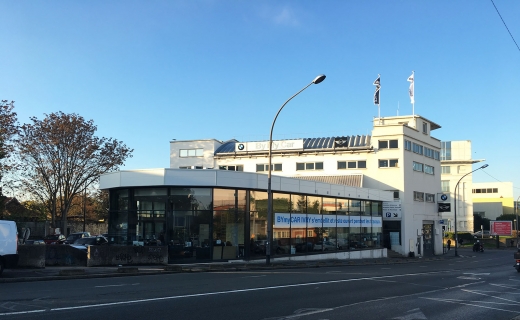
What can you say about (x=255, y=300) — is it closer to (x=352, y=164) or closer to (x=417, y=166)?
(x=352, y=164)

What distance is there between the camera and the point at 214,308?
36.3 ft

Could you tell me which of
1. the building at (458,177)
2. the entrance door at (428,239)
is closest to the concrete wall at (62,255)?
the entrance door at (428,239)

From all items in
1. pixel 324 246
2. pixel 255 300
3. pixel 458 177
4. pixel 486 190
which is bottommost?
pixel 324 246

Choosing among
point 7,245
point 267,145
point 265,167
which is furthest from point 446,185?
point 7,245

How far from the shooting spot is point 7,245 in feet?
56.4

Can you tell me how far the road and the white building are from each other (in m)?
31.2

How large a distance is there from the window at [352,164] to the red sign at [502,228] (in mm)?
42351

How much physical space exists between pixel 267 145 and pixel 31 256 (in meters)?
34.0

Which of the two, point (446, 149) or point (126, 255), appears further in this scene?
point (446, 149)

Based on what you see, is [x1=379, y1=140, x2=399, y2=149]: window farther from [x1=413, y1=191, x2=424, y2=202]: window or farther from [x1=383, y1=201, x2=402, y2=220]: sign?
[x1=413, y1=191, x2=424, y2=202]: window

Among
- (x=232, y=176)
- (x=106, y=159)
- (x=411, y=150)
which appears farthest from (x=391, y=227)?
(x=106, y=159)

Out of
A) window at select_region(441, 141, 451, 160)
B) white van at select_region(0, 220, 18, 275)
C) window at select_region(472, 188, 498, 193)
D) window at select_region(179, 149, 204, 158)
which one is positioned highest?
window at select_region(441, 141, 451, 160)

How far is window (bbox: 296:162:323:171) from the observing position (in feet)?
167

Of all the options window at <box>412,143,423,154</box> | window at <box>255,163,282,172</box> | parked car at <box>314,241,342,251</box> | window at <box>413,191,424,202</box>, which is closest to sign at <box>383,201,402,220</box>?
window at <box>413,191,424,202</box>
